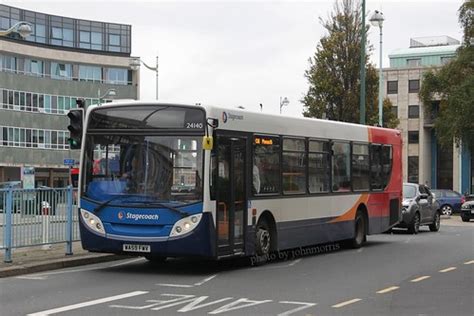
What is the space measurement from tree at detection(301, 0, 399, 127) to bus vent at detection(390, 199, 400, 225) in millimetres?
15769

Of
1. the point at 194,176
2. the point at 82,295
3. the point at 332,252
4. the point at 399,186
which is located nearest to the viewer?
the point at 82,295

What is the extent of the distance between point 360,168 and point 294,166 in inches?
140

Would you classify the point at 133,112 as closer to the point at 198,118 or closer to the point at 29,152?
the point at 198,118

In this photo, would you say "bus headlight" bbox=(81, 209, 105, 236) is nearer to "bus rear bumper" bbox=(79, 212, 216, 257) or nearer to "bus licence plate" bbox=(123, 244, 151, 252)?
"bus rear bumper" bbox=(79, 212, 216, 257)

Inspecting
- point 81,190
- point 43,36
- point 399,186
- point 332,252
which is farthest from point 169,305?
point 43,36

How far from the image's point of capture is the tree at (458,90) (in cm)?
4597

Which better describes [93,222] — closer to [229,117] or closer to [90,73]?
[229,117]

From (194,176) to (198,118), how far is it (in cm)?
99

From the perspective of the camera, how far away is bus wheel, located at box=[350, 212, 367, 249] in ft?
59.4

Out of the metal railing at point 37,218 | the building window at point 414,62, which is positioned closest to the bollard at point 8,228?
the metal railing at point 37,218

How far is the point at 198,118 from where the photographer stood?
12.4 m

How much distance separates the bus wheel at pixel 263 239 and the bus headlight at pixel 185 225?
1906mm

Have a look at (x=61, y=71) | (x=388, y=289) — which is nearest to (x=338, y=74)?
(x=388, y=289)

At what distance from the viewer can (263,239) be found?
13.9 m
